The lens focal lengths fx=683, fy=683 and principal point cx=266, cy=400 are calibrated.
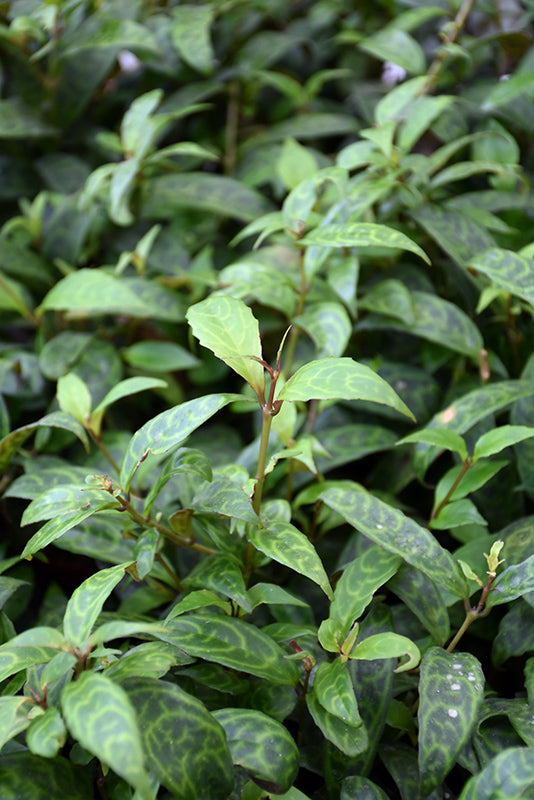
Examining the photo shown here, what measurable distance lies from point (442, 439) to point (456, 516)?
0.11 metres

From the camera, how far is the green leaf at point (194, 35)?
4.84 ft

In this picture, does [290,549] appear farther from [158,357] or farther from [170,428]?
[158,357]

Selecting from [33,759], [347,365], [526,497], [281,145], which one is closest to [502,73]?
[281,145]

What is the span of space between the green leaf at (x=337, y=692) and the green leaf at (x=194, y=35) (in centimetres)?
126

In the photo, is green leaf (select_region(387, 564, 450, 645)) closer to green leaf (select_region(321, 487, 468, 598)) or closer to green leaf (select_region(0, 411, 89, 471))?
green leaf (select_region(321, 487, 468, 598))

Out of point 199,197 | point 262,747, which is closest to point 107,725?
point 262,747

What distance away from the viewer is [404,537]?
2.62ft

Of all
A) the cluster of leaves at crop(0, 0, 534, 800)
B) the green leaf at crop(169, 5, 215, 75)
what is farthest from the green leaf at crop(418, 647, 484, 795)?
the green leaf at crop(169, 5, 215, 75)

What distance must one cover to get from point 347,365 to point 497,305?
0.57 meters

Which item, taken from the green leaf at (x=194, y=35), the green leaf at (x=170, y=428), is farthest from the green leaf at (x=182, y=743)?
the green leaf at (x=194, y=35)

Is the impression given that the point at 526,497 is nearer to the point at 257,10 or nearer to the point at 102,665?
the point at 102,665

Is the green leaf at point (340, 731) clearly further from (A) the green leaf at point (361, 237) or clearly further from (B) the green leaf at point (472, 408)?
(A) the green leaf at point (361, 237)

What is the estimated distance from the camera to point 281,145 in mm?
1607

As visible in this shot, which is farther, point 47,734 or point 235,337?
point 235,337
